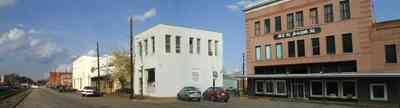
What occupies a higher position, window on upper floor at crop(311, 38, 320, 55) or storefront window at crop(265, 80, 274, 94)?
window on upper floor at crop(311, 38, 320, 55)

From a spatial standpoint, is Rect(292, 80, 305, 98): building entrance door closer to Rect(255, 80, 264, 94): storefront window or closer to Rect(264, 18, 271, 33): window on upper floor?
Rect(255, 80, 264, 94): storefront window

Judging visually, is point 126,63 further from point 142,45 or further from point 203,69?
point 203,69

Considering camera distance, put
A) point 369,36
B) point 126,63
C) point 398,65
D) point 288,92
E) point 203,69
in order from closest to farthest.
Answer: point 398,65 → point 369,36 → point 288,92 → point 203,69 → point 126,63

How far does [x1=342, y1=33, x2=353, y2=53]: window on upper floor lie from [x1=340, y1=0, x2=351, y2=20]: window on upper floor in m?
1.61

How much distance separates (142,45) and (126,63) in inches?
269

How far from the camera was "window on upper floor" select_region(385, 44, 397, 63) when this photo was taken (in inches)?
1195

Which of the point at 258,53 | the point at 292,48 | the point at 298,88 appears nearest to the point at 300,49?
the point at 292,48

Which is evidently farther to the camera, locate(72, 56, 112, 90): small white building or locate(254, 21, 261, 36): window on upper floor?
locate(72, 56, 112, 90): small white building

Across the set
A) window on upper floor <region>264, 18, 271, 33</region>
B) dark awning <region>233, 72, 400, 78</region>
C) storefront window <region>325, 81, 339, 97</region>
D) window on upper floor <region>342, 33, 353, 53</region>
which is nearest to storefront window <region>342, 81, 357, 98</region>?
storefront window <region>325, 81, 339, 97</region>

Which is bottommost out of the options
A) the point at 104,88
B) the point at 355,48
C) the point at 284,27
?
the point at 104,88

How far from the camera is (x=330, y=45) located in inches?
1428

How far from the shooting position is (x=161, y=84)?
45969 mm

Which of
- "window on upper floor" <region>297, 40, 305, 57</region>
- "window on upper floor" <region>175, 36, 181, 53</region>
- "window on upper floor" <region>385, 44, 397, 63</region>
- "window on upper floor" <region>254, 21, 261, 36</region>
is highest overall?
"window on upper floor" <region>254, 21, 261, 36</region>

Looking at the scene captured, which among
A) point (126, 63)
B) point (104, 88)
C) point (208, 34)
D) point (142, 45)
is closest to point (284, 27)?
point (208, 34)
